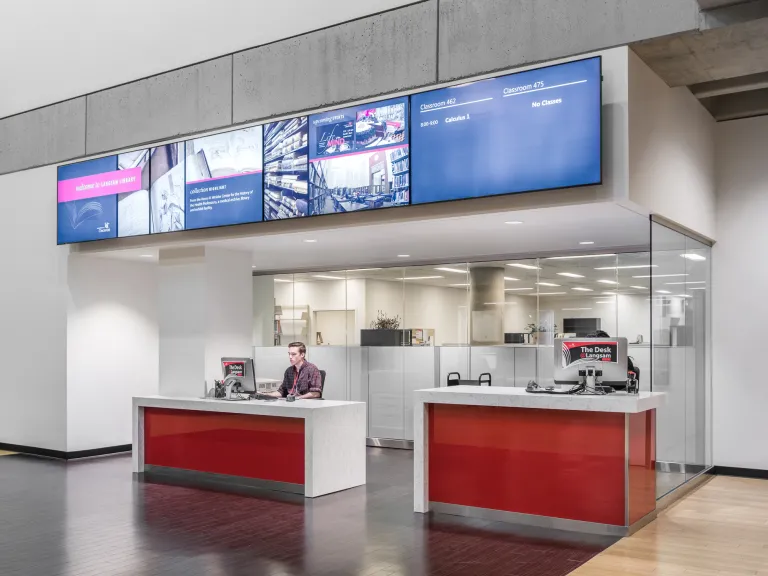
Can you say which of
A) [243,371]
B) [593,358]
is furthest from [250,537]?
[593,358]

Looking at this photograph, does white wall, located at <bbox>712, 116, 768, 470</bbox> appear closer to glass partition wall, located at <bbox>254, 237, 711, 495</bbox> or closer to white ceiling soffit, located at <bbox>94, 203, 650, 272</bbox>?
glass partition wall, located at <bbox>254, 237, 711, 495</bbox>

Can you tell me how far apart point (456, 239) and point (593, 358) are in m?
2.50

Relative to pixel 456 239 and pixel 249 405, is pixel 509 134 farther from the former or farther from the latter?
pixel 249 405

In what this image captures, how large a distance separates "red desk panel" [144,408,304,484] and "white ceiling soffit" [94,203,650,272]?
2.04 metres

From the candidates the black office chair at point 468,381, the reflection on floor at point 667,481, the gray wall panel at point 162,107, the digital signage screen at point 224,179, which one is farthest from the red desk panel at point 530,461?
the gray wall panel at point 162,107

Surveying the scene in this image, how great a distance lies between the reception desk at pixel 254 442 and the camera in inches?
314

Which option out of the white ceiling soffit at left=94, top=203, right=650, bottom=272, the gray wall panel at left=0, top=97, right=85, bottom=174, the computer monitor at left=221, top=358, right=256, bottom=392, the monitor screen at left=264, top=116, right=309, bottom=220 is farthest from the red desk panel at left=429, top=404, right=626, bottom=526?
the gray wall panel at left=0, top=97, right=85, bottom=174

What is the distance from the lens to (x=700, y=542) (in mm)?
6207

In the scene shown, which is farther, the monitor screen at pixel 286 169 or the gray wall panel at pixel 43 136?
the gray wall panel at pixel 43 136

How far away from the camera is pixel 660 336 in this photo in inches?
299

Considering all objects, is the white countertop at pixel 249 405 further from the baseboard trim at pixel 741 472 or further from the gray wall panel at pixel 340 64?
the baseboard trim at pixel 741 472

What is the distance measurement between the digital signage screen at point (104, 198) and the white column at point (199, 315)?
0.64m

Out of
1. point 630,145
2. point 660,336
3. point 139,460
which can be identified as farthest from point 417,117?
point 139,460

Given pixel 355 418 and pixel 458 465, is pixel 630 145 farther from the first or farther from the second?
pixel 355 418
